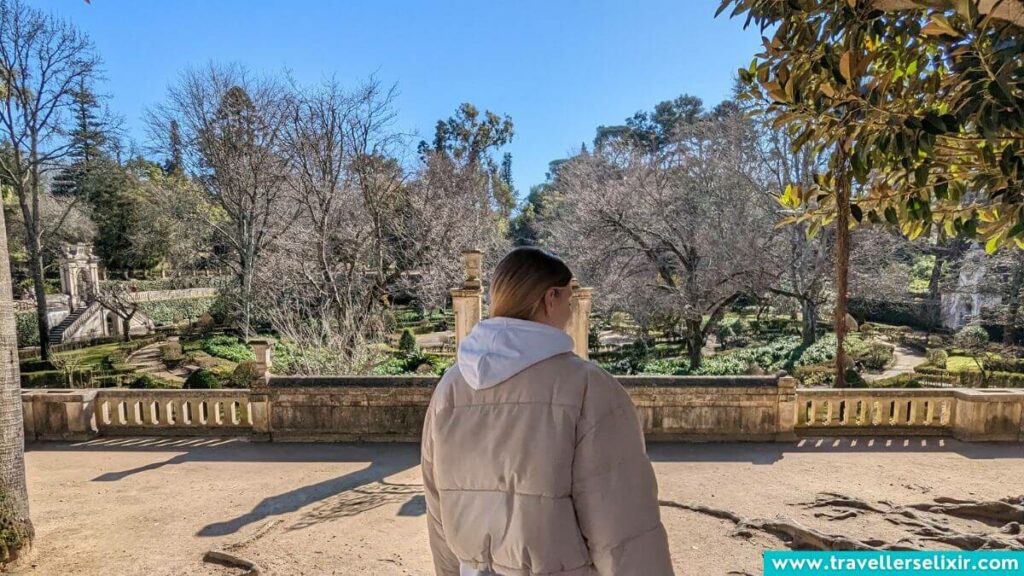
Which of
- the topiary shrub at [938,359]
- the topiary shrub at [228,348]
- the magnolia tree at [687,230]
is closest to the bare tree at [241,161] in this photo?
the topiary shrub at [228,348]

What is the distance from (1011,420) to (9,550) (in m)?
9.65

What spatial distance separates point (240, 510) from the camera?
477 centimetres

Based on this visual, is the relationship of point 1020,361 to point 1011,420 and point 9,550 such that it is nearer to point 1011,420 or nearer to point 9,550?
point 1011,420

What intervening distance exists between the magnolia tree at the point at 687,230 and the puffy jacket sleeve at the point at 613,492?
12.7 meters

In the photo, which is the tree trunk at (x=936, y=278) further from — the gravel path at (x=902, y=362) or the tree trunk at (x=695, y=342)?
the tree trunk at (x=695, y=342)

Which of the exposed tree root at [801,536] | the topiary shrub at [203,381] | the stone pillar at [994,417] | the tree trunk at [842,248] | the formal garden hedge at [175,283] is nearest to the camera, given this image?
the tree trunk at [842,248]

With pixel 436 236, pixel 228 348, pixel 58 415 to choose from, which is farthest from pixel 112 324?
pixel 58 415

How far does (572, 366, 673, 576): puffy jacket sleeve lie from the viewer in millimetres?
1205

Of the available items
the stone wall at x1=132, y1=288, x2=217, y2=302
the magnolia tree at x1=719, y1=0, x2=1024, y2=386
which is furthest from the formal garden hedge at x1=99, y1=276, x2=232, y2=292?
the magnolia tree at x1=719, y1=0, x2=1024, y2=386

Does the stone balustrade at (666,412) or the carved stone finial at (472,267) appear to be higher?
the carved stone finial at (472,267)

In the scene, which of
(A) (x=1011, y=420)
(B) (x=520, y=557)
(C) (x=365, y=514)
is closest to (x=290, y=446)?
(C) (x=365, y=514)

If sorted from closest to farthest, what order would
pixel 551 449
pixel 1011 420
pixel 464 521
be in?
pixel 551 449
pixel 464 521
pixel 1011 420

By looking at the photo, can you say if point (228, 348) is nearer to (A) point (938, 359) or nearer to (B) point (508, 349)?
(B) point (508, 349)

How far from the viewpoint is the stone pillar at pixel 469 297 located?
19.6 feet
